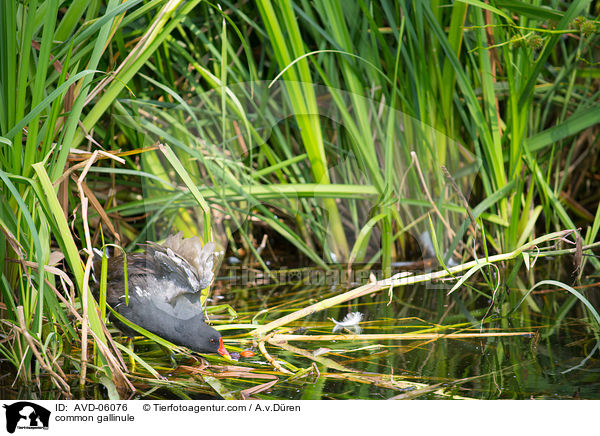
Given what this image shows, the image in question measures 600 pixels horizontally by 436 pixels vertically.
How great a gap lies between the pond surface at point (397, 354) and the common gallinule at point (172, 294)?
3 centimetres

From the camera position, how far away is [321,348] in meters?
0.83

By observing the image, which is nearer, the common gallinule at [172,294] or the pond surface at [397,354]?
the pond surface at [397,354]

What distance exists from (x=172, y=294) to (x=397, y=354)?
347 mm

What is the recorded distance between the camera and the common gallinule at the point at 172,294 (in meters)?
0.81

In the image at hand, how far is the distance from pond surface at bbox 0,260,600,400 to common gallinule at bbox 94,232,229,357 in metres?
0.03

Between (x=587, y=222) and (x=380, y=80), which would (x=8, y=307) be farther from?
(x=587, y=222)

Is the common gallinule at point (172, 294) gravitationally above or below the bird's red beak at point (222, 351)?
above
